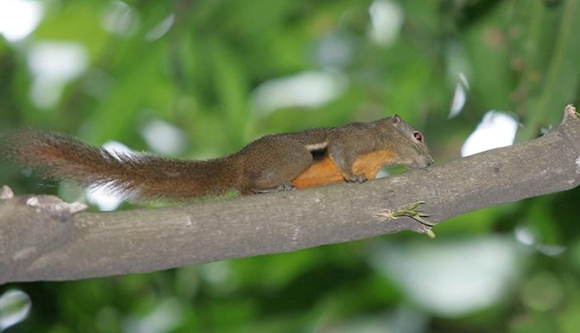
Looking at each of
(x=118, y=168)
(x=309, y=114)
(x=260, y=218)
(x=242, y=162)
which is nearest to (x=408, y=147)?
(x=242, y=162)

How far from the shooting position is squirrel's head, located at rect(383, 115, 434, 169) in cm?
610

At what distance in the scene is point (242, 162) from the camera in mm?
5309

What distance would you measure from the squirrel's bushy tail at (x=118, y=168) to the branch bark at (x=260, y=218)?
846 millimetres

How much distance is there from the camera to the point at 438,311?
6.23m

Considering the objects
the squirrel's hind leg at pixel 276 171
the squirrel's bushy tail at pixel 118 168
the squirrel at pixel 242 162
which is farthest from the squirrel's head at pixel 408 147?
the squirrel's bushy tail at pixel 118 168

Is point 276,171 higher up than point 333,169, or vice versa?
point 333,169

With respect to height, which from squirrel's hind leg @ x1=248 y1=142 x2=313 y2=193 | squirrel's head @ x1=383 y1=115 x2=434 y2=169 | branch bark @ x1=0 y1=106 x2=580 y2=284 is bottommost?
branch bark @ x1=0 y1=106 x2=580 y2=284

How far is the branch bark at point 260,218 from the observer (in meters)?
3.13

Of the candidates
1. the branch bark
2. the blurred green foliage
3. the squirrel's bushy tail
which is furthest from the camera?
the blurred green foliage

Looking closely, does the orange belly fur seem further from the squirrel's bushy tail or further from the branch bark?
the branch bark

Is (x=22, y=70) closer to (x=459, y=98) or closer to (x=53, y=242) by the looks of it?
(x=459, y=98)

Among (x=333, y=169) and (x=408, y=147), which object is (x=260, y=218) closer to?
(x=333, y=169)

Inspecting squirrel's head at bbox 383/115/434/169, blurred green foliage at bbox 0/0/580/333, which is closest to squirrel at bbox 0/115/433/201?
squirrel's head at bbox 383/115/434/169

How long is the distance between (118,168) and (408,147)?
228 centimetres
